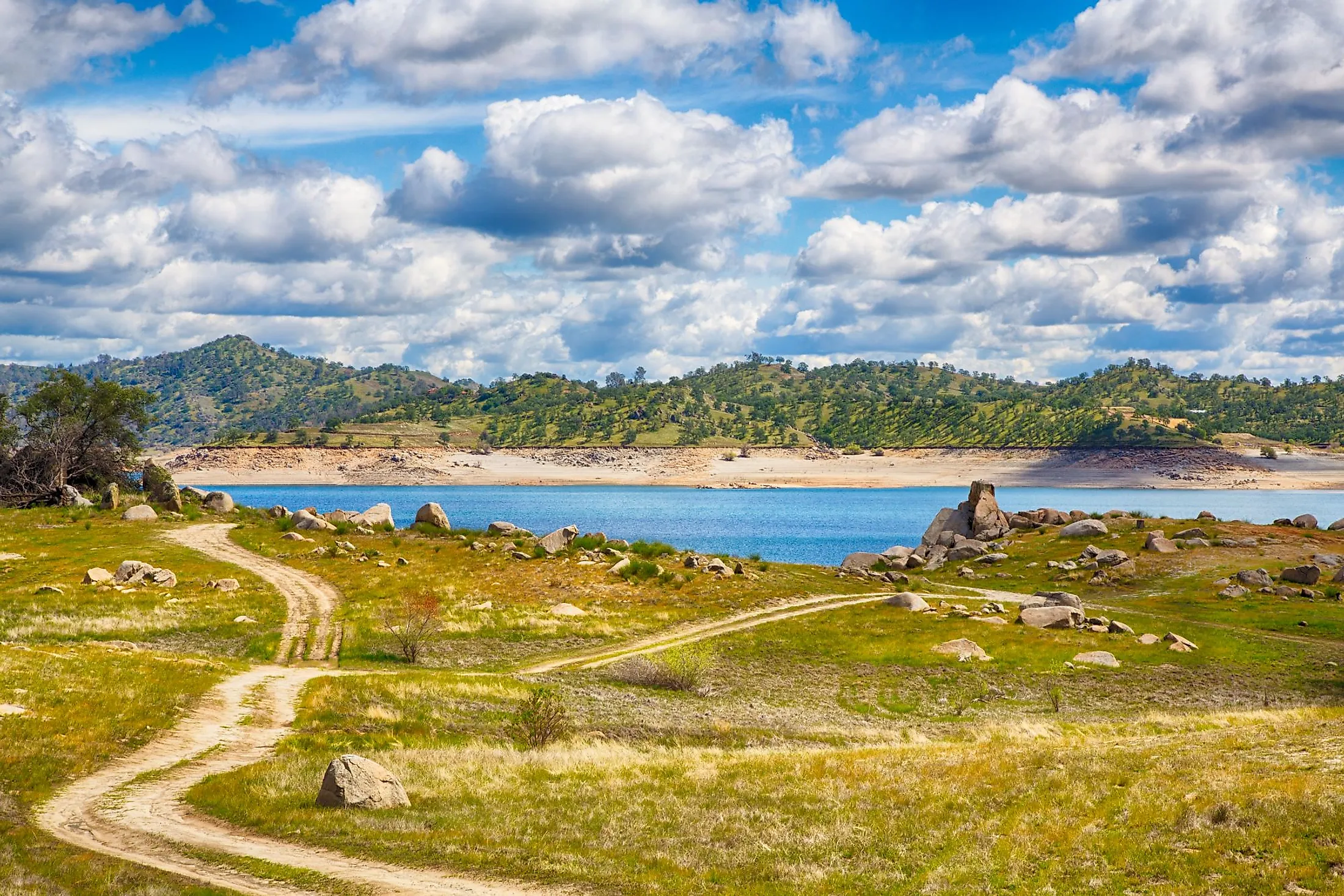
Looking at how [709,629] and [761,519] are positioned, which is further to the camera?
[761,519]

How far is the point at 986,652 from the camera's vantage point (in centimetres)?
4703

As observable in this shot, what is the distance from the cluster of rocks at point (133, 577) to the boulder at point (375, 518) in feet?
91.4

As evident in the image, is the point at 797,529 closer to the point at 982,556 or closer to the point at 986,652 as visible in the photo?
the point at 982,556

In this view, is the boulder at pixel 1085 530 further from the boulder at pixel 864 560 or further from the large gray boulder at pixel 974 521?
the boulder at pixel 864 560

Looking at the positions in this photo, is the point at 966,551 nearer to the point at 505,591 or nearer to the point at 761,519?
the point at 505,591

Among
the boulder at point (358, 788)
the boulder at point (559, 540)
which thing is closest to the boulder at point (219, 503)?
the boulder at point (559, 540)

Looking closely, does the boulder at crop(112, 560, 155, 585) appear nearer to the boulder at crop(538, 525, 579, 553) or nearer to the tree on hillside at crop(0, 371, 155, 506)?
the boulder at crop(538, 525, 579, 553)

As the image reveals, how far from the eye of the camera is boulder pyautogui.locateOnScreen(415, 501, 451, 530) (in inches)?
3226

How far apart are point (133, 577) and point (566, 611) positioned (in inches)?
937

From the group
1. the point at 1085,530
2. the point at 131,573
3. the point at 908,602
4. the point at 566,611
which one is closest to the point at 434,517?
the point at 131,573

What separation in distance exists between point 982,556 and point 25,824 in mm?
72634

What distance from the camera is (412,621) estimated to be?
46.0m

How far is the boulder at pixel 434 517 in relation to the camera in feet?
269

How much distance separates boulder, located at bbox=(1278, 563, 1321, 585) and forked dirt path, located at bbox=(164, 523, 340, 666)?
5631 cm
